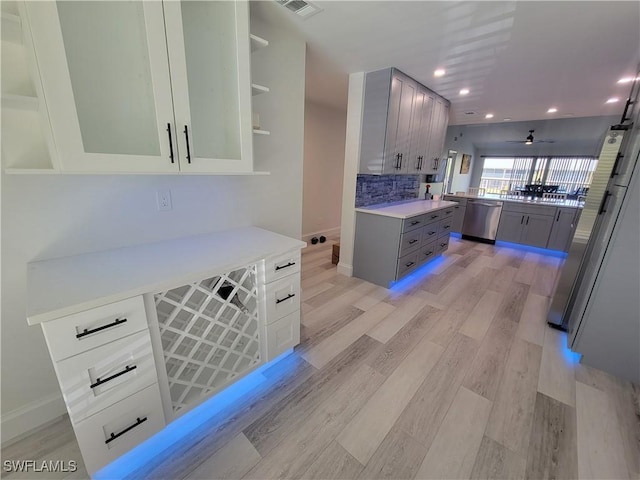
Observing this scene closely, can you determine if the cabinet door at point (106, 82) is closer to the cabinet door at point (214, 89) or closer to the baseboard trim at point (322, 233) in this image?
→ the cabinet door at point (214, 89)

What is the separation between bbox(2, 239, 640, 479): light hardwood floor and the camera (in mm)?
1249

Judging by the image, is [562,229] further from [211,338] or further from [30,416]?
[30,416]

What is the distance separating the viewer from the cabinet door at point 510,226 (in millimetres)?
4594

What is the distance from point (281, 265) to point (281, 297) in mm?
230

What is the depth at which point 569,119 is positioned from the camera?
4.72m

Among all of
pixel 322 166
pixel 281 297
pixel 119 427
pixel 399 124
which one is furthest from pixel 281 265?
pixel 322 166

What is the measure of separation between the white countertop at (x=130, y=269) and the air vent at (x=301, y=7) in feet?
4.82

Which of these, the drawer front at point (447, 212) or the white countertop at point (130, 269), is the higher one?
the white countertop at point (130, 269)

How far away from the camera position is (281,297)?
166 cm

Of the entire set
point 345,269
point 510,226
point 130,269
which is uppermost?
point 130,269

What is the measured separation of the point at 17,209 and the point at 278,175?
1.47 metres

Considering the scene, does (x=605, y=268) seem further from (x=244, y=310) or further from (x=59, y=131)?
(x=59, y=131)

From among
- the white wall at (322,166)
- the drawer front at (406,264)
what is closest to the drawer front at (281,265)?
the drawer front at (406,264)

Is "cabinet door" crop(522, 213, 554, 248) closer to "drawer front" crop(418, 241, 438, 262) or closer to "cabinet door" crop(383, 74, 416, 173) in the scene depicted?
"drawer front" crop(418, 241, 438, 262)
